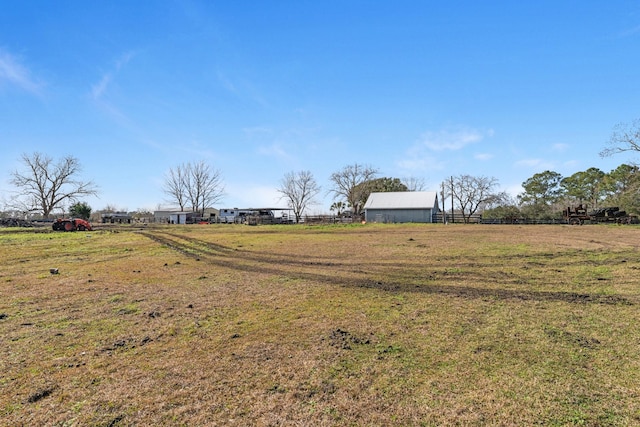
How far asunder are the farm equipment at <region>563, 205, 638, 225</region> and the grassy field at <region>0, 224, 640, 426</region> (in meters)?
36.1

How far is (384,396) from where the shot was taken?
9.39 ft

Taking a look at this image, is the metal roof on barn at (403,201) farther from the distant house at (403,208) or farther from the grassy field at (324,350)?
the grassy field at (324,350)

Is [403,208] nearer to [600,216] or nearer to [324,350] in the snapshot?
[600,216]

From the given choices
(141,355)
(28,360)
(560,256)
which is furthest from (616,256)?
(28,360)

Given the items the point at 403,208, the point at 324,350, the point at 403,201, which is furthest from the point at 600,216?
the point at 324,350

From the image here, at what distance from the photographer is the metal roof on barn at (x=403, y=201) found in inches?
2082

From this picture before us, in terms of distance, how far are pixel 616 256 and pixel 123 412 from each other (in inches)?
551

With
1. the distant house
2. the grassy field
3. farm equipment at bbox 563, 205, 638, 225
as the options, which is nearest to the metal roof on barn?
the distant house

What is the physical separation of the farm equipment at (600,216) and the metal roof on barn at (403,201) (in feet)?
59.5

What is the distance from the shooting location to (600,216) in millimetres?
36375

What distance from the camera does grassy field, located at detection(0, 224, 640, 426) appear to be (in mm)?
2686

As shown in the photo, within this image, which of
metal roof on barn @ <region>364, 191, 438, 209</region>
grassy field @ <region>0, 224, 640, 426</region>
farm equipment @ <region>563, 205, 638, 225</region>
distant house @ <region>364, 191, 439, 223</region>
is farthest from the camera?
metal roof on barn @ <region>364, 191, 438, 209</region>

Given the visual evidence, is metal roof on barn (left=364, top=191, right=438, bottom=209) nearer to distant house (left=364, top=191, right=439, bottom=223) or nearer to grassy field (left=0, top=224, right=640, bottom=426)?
distant house (left=364, top=191, right=439, bottom=223)

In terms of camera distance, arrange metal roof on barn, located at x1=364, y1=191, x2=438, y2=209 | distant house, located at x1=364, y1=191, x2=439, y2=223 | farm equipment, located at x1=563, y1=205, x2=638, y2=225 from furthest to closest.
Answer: metal roof on barn, located at x1=364, y1=191, x2=438, y2=209 < distant house, located at x1=364, y1=191, x2=439, y2=223 < farm equipment, located at x1=563, y1=205, x2=638, y2=225
